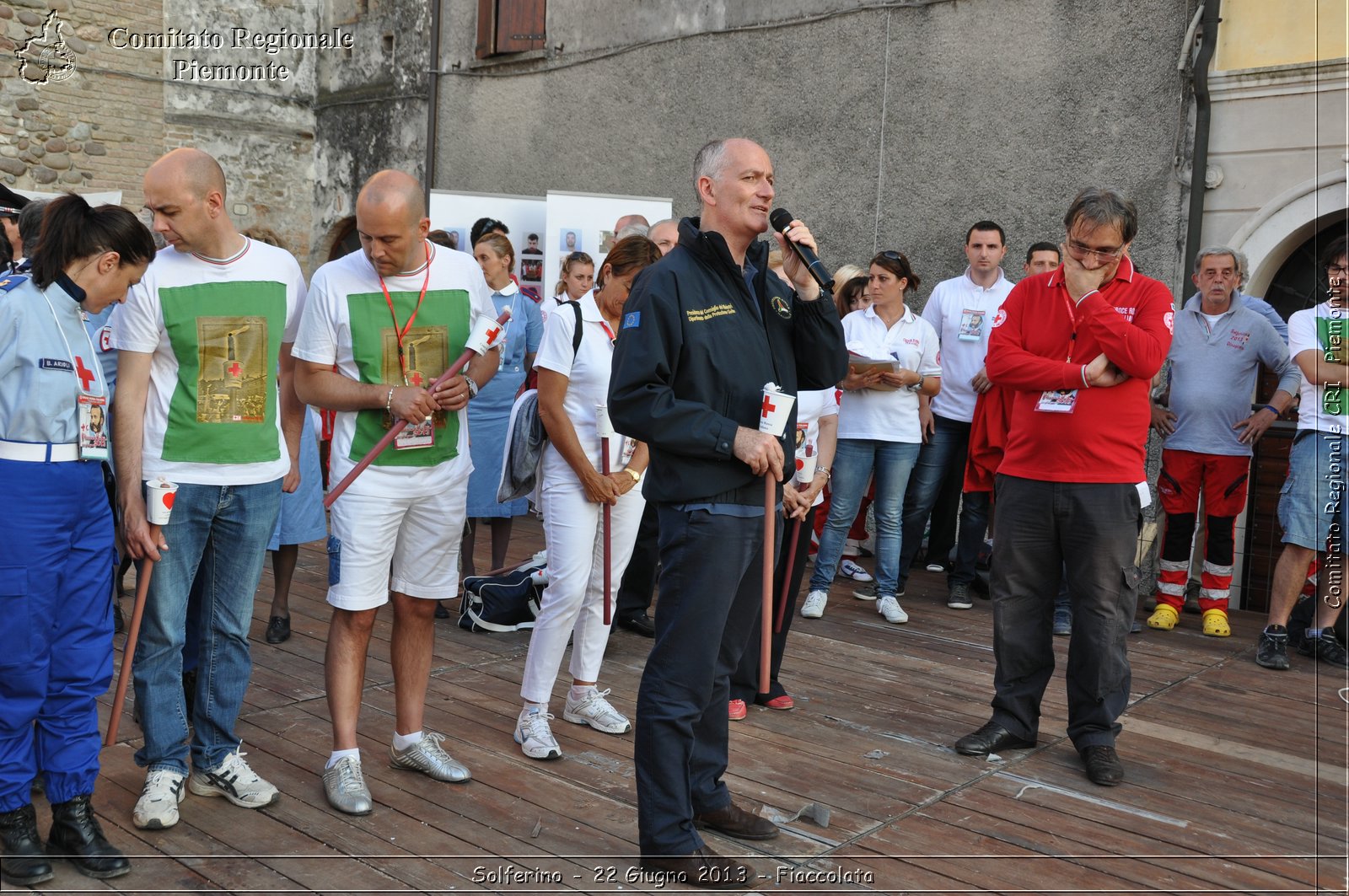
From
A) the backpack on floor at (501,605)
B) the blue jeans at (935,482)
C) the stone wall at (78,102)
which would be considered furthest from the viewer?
the stone wall at (78,102)

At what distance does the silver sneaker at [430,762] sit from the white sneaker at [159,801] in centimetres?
72

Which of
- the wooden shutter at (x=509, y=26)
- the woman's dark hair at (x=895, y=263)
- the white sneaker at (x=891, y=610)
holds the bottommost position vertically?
the white sneaker at (x=891, y=610)

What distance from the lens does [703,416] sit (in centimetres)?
326

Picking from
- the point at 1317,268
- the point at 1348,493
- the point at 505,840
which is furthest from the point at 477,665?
the point at 1317,268

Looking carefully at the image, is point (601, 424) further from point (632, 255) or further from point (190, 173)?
point (190, 173)

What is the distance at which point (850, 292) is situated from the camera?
7.07 meters

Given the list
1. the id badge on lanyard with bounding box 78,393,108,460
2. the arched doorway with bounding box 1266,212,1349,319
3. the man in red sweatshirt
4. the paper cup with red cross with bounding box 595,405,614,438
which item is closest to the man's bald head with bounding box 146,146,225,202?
the id badge on lanyard with bounding box 78,393,108,460

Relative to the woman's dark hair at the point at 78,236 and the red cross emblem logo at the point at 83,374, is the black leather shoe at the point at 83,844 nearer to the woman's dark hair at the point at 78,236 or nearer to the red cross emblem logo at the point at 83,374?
the red cross emblem logo at the point at 83,374

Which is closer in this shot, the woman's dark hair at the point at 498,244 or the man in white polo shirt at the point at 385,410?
the man in white polo shirt at the point at 385,410

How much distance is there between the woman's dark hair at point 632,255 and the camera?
4508 mm

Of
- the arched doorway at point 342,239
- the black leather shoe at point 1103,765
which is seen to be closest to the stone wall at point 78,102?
the arched doorway at point 342,239

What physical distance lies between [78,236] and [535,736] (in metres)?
2.26

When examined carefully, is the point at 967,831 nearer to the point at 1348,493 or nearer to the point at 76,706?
the point at 76,706

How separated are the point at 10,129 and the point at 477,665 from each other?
32.4 ft
